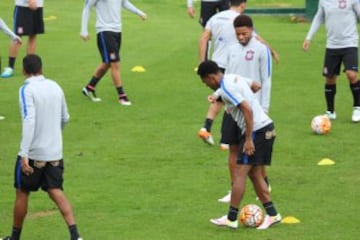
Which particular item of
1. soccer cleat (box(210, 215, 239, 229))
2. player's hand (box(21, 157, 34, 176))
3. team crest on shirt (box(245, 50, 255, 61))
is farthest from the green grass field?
team crest on shirt (box(245, 50, 255, 61))

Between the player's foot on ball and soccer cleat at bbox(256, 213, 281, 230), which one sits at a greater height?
soccer cleat at bbox(256, 213, 281, 230)

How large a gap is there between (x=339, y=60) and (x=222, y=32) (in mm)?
2498

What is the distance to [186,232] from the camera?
9.90m

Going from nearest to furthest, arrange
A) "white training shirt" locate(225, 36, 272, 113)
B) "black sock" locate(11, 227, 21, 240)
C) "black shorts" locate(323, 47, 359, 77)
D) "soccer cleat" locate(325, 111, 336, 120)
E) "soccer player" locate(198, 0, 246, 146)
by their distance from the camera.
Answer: "black sock" locate(11, 227, 21, 240), "white training shirt" locate(225, 36, 272, 113), "soccer player" locate(198, 0, 246, 146), "black shorts" locate(323, 47, 359, 77), "soccer cleat" locate(325, 111, 336, 120)

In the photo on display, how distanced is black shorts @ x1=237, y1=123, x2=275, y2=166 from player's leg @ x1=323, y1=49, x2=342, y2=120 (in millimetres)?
5450

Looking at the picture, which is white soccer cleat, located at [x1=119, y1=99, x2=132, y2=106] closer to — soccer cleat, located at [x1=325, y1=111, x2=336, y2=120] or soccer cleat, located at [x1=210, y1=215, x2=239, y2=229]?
soccer cleat, located at [x1=325, y1=111, x2=336, y2=120]

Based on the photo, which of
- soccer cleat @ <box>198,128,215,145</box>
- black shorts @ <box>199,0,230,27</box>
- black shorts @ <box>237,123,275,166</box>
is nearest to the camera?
black shorts @ <box>237,123,275,166</box>

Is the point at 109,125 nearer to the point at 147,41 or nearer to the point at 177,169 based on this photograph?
the point at 177,169

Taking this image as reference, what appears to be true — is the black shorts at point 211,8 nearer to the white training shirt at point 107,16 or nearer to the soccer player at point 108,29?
the soccer player at point 108,29

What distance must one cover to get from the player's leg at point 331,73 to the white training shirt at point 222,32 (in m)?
2.30

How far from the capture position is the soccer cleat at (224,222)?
9977mm

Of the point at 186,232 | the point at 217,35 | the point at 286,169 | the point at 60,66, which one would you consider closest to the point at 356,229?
the point at 186,232

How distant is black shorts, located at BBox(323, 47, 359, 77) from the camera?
14875mm

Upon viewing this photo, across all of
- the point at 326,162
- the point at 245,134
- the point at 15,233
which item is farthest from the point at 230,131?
the point at 326,162
